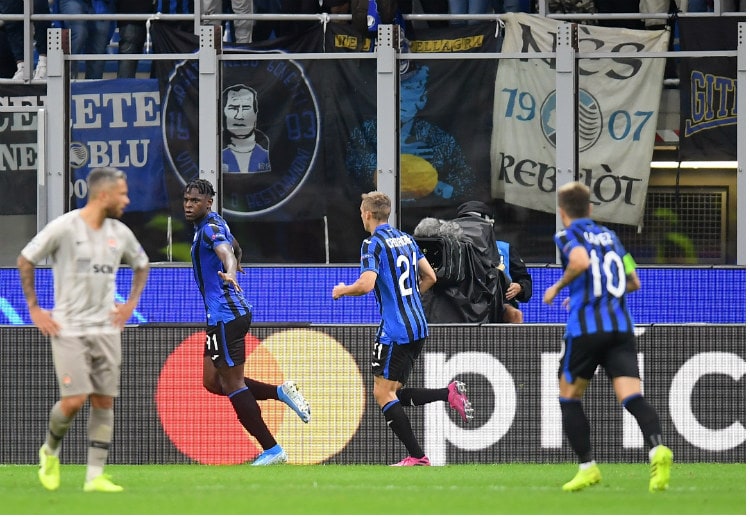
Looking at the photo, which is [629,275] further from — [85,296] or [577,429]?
[85,296]

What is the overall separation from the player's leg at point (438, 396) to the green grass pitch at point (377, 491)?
1.51ft

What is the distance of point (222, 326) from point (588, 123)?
6.00m

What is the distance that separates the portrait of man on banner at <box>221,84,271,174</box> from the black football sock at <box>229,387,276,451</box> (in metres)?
5.02

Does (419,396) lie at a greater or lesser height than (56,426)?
lesser

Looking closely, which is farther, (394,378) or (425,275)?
(425,275)

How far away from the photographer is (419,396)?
11062 millimetres

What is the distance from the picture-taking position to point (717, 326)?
37.8ft

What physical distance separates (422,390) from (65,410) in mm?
3305

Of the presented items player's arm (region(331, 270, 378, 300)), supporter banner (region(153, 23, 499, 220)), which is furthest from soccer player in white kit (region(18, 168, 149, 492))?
supporter banner (region(153, 23, 499, 220))

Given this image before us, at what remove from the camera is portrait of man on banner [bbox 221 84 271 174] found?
15750 millimetres

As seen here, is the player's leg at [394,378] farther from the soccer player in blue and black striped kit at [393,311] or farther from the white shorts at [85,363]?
the white shorts at [85,363]

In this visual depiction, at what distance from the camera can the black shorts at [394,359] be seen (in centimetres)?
1070

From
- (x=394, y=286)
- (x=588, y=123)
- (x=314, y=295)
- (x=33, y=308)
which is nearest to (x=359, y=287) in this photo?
(x=394, y=286)

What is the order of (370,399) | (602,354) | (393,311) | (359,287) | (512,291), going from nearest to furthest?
(602,354), (359,287), (393,311), (370,399), (512,291)
